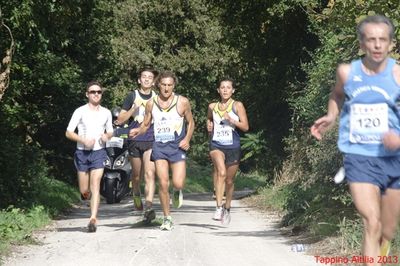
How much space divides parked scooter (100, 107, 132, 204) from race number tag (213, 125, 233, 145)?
5505 millimetres

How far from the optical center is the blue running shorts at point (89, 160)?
11.6 meters

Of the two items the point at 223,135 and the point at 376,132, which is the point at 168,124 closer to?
the point at 223,135

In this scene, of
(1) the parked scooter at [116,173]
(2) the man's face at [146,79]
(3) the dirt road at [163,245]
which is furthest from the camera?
(1) the parked scooter at [116,173]

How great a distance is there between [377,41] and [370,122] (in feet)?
2.12

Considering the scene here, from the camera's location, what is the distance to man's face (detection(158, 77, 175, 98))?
449 inches

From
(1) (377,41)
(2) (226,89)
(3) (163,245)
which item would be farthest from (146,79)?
(1) (377,41)

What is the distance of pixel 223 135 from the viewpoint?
12781 millimetres

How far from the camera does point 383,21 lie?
6.25m

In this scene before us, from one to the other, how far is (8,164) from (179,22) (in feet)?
92.7

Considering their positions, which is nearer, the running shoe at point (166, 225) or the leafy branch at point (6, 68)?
the running shoe at point (166, 225)

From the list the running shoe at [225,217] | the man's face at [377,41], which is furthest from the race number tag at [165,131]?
the man's face at [377,41]

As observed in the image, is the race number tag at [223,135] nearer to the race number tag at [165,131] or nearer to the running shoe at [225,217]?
the running shoe at [225,217]

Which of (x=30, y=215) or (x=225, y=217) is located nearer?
(x=30, y=215)

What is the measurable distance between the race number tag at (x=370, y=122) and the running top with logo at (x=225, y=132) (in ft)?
21.6
